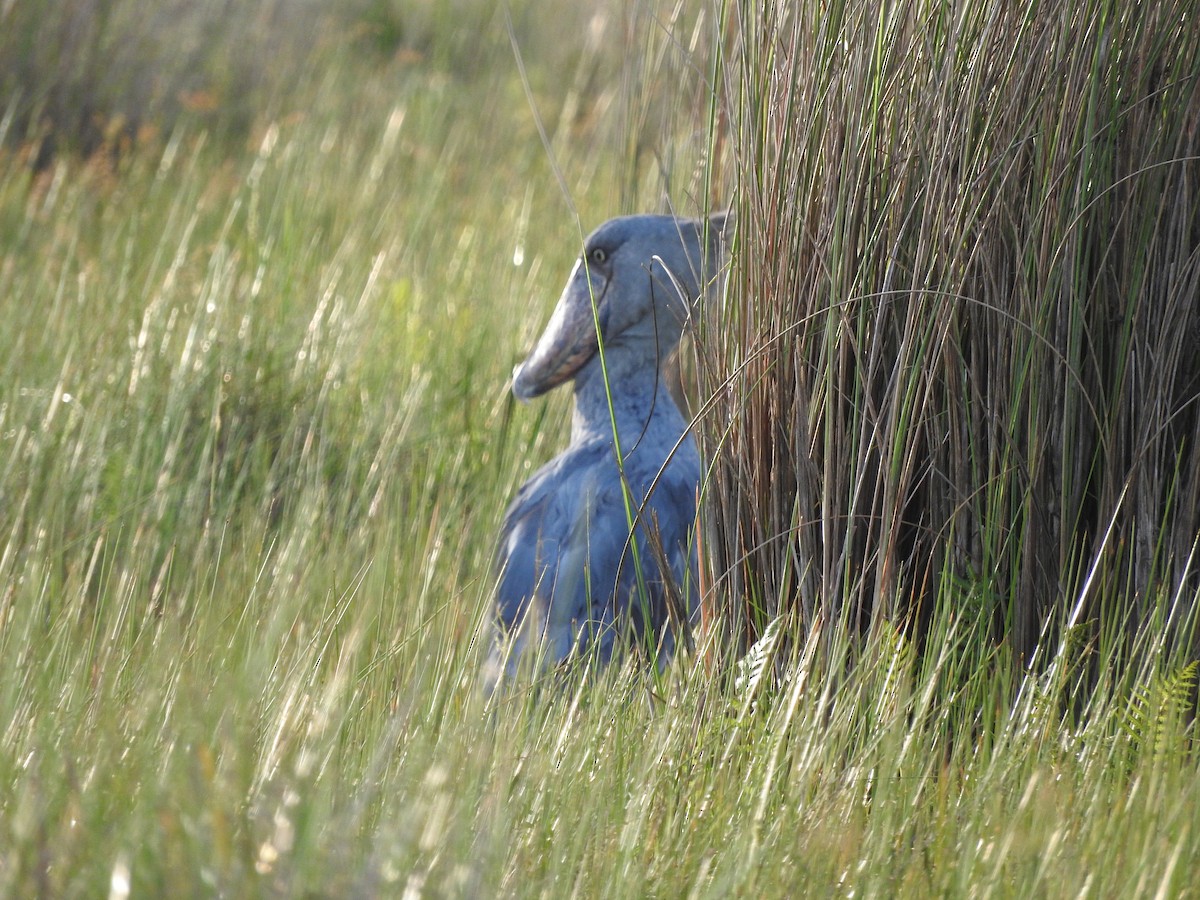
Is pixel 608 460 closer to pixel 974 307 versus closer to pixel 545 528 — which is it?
pixel 545 528

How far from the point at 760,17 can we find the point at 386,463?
4.41 feet

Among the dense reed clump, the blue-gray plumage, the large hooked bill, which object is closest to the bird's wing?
the blue-gray plumage


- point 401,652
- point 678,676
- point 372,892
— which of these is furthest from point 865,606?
point 372,892

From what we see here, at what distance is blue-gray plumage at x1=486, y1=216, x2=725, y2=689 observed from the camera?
2.09 metres

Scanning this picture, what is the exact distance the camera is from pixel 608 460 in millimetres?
2184

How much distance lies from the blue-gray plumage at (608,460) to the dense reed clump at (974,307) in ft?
1.04

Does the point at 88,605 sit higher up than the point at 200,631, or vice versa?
the point at 200,631

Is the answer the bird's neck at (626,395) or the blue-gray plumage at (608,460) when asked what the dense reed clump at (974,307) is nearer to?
the blue-gray plumage at (608,460)

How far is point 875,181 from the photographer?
1695 millimetres

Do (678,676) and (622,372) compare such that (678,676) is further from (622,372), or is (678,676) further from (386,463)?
(386,463)

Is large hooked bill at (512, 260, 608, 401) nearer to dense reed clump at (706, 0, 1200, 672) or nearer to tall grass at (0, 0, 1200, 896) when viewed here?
tall grass at (0, 0, 1200, 896)

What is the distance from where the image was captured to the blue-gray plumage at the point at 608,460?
2090 mm

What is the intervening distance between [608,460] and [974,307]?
0.70 meters

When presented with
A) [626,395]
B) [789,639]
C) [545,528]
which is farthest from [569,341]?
[789,639]
